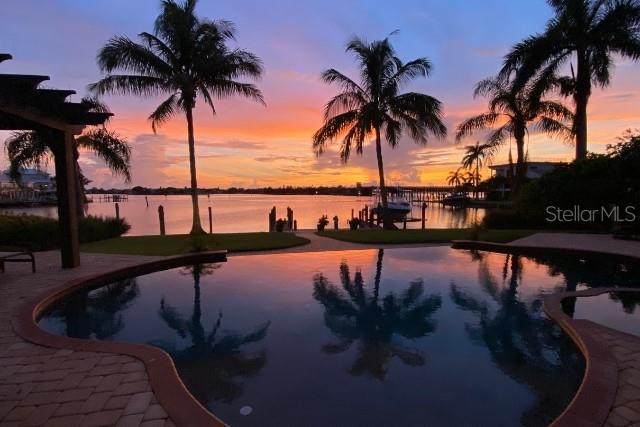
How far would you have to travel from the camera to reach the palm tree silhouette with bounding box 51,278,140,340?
21.3 ft

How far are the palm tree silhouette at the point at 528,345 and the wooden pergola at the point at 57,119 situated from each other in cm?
820

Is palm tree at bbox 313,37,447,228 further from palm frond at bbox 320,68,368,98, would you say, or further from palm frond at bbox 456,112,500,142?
palm frond at bbox 456,112,500,142

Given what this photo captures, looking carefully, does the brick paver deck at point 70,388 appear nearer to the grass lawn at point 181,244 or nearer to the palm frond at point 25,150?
the grass lawn at point 181,244

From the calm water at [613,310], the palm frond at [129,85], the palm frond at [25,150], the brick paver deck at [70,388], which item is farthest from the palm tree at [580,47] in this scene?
the palm frond at [25,150]

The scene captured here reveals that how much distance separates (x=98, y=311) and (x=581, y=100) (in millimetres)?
20583

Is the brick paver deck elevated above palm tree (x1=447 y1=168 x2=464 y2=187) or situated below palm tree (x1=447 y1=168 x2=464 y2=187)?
below

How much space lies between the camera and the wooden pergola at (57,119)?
6.48 m

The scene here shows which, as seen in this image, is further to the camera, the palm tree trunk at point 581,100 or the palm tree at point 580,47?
the palm tree trunk at point 581,100

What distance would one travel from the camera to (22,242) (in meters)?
13.8

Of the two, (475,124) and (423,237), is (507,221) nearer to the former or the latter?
(423,237)

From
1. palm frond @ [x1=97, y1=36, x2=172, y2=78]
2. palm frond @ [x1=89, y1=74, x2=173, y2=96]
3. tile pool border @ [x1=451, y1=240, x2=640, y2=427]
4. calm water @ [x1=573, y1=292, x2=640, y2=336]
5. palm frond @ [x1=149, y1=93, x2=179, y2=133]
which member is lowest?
calm water @ [x1=573, y1=292, x2=640, y2=336]

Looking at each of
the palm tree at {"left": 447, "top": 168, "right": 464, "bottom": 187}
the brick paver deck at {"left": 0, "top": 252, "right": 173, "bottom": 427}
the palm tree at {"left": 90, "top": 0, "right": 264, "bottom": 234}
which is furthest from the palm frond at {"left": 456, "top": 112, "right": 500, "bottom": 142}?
the palm tree at {"left": 447, "top": 168, "right": 464, "bottom": 187}

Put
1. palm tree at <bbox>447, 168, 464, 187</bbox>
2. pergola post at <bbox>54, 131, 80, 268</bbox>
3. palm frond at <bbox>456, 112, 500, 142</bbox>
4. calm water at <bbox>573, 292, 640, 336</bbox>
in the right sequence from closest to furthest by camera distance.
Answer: calm water at <bbox>573, 292, 640, 336</bbox> → pergola post at <bbox>54, 131, 80, 268</bbox> → palm frond at <bbox>456, 112, 500, 142</bbox> → palm tree at <bbox>447, 168, 464, 187</bbox>
